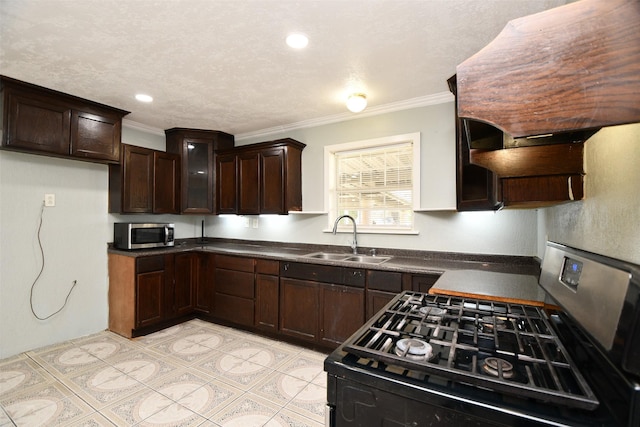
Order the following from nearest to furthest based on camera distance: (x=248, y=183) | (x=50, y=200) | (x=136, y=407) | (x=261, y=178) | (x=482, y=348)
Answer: (x=482, y=348), (x=136, y=407), (x=50, y=200), (x=261, y=178), (x=248, y=183)

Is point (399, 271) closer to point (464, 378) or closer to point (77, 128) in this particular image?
point (464, 378)

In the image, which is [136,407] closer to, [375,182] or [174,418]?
[174,418]

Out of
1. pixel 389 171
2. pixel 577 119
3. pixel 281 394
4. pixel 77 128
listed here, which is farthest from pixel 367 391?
pixel 77 128

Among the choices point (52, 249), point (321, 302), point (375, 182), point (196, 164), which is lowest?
point (321, 302)

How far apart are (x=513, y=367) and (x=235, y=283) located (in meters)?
3.16

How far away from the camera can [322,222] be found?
360 centimetres

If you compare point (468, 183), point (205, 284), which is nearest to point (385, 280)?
point (468, 183)

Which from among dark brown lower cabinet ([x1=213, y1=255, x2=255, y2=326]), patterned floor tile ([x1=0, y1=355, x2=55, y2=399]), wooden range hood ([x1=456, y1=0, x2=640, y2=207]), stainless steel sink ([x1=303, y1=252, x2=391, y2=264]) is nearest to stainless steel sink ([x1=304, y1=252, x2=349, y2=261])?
stainless steel sink ([x1=303, y1=252, x2=391, y2=264])

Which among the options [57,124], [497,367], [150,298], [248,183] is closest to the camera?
[497,367]

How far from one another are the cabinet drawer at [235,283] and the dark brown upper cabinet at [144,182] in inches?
45.2

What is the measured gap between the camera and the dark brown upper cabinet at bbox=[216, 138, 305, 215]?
11.5 ft

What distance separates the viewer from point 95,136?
3096mm

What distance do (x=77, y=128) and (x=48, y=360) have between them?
88.8 inches

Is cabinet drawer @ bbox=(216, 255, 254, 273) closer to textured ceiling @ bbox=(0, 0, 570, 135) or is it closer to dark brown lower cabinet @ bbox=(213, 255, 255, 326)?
dark brown lower cabinet @ bbox=(213, 255, 255, 326)
